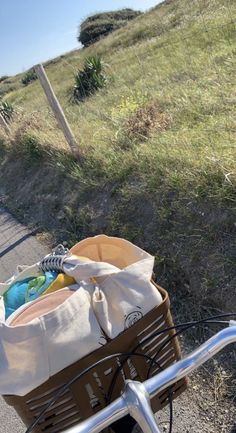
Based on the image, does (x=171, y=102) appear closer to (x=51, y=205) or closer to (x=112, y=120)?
(x=112, y=120)

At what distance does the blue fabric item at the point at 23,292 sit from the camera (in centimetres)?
209

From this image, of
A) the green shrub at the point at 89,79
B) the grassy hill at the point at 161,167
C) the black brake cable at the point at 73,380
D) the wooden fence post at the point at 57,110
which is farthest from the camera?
the green shrub at the point at 89,79

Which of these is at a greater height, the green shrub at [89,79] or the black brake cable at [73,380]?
the green shrub at [89,79]

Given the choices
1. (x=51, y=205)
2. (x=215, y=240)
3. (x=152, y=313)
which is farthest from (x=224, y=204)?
(x=51, y=205)

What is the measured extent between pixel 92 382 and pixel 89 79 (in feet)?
32.6

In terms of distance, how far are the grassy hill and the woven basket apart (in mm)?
1136

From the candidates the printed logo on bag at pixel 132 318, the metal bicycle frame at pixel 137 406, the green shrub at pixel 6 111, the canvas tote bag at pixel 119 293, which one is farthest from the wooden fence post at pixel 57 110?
the green shrub at pixel 6 111

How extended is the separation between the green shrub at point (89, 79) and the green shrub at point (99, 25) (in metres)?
22.5

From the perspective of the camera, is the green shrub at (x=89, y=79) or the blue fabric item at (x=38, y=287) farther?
the green shrub at (x=89, y=79)

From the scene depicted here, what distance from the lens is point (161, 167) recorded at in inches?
173

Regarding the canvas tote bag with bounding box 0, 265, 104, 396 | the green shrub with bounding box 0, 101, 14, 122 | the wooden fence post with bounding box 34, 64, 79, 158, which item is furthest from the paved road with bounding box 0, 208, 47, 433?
the green shrub with bounding box 0, 101, 14, 122

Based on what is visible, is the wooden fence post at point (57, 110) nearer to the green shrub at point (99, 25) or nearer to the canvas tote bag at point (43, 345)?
the canvas tote bag at point (43, 345)

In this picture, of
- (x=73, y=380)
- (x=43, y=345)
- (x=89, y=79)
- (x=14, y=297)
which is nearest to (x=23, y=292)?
(x=14, y=297)

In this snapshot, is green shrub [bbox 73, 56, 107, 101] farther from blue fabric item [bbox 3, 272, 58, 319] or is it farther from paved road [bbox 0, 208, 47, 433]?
blue fabric item [bbox 3, 272, 58, 319]
